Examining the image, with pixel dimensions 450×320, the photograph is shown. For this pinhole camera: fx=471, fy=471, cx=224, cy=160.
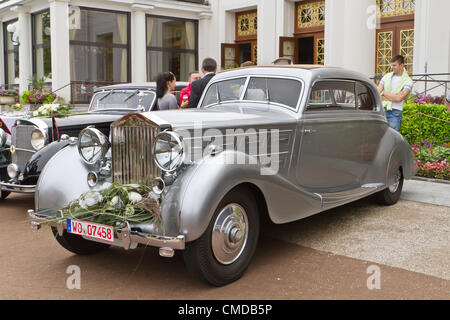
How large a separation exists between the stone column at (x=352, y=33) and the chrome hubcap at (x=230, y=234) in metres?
10.5

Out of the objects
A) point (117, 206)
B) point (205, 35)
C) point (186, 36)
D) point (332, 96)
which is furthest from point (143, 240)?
point (186, 36)

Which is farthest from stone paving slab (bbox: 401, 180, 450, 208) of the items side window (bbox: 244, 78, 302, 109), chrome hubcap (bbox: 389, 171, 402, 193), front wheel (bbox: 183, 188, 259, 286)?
front wheel (bbox: 183, 188, 259, 286)

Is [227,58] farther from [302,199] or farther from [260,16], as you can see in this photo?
[302,199]

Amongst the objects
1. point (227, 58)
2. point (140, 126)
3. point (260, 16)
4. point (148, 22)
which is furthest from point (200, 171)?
point (148, 22)

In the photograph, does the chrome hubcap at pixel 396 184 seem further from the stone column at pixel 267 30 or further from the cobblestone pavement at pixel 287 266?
the stone column at pixel 267 30

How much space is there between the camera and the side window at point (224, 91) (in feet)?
15.6

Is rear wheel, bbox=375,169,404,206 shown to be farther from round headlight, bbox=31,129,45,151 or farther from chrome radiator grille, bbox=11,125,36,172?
chrome radiator grille, bbox=11,125,36,172

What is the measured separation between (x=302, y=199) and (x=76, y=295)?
6.47ft

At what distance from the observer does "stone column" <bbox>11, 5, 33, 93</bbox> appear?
1733 cm

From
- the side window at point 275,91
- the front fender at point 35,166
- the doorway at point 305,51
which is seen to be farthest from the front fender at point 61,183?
the doorway at point 305,51

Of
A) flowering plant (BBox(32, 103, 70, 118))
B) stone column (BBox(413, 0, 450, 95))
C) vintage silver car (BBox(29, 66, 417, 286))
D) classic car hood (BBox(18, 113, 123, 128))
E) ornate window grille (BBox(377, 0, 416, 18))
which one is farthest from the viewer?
ornate window grille (BBox(377, 0, 416, 18))

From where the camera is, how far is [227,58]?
672 inches

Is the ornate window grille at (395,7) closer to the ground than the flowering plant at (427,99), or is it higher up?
higher up

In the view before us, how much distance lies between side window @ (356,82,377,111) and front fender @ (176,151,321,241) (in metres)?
1.83
